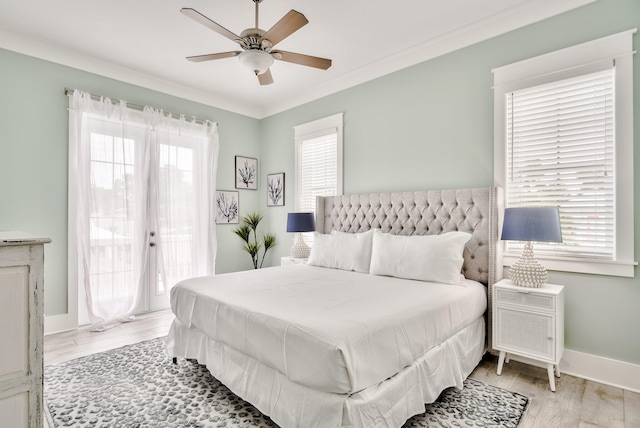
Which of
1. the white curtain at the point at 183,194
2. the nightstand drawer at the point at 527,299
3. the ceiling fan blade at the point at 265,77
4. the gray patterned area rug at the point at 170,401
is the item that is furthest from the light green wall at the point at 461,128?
the ceiling fan blade at the point at 265,77

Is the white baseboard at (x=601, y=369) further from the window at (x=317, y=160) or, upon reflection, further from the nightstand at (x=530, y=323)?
the window at (x=317, y=160)

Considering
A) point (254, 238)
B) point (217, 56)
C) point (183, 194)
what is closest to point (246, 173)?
point (254, 238)

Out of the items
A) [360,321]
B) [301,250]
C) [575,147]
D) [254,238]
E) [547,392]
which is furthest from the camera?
[254,238]

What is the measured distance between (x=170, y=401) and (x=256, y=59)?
2465 millimetres

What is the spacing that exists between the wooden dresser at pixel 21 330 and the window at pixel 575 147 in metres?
3.18

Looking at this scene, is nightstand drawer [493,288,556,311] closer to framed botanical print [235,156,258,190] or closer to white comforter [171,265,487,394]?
white comforter [171,265,487,394]

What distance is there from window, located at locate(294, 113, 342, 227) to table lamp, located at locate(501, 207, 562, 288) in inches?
85.4

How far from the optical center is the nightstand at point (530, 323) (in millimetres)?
2309

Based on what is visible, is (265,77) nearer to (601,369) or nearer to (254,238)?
(254,238)

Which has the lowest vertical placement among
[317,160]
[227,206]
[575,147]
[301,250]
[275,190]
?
[301,250]

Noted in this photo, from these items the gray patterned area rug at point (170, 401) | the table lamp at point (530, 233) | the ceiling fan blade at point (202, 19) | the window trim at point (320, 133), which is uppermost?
the ceiling fan blade at point (202, 19)

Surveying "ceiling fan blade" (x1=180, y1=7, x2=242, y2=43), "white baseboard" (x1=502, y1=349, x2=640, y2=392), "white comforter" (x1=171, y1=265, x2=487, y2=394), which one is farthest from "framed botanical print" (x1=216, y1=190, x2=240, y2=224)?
"white baseboard" (x1=502, y1=349, x2=640, y2=392)

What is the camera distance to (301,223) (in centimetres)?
415

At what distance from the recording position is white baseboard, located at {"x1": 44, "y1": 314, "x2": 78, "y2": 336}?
3422mm
